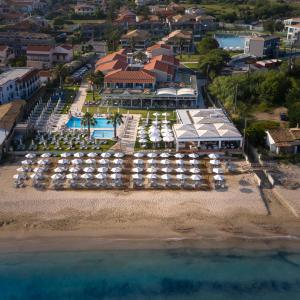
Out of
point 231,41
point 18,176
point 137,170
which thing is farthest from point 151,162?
point 231,41

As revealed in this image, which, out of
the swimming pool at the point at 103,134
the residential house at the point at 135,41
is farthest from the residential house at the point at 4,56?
the swimming pool at the point at 103,134

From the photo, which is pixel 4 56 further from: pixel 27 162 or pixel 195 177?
pixel 195 177

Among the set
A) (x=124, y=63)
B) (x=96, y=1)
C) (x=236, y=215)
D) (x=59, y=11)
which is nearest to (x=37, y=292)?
(x=236, y=215)

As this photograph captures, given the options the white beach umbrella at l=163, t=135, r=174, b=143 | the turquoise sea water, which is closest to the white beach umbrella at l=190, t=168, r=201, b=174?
the white beach umbrella at l=163, t=135, r=174, b=143

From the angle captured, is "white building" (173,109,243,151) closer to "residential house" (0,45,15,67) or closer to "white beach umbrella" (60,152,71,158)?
"white beach umbrella" (60,152,71,158)

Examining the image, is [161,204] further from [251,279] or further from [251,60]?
[251,60]

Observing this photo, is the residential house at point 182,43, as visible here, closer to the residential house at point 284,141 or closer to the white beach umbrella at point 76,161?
the residential house at point 284,141

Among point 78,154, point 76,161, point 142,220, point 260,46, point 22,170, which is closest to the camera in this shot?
point 142,220
